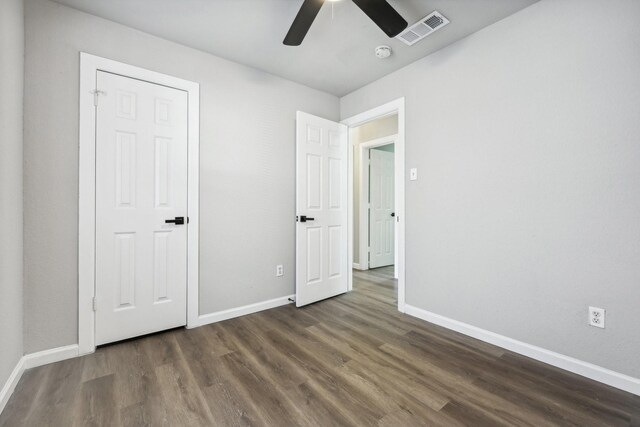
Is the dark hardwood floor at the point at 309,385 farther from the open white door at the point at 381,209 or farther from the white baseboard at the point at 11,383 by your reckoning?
the open white door at the point at 381,209

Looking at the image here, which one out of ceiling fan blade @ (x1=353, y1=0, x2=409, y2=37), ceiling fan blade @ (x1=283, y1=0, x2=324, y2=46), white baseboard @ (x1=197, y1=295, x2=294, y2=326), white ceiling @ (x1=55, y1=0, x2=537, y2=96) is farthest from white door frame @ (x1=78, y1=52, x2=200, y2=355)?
ceiling fan blade @ (x1=353, y1=0, x2=409, y2=37)

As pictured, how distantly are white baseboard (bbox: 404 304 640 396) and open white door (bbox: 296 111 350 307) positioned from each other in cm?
114

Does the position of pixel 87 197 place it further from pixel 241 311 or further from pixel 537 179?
pixel 537 179

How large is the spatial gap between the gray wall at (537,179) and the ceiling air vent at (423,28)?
13.7 inches

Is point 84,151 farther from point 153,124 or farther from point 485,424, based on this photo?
point 485,424

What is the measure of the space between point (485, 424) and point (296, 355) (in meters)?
1.16

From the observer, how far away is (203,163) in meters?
2.49

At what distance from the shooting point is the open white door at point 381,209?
4738 mm

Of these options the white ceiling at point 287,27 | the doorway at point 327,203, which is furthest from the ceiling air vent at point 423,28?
the doorway at point 327,203

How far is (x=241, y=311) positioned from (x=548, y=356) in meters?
2.45

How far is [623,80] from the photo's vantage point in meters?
1.61

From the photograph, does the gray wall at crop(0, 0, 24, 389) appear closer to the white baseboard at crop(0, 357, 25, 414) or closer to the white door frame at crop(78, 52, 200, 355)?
the white baseboard at crop(0, 357, 25, 414)

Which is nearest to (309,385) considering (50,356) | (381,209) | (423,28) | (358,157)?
(50,356)

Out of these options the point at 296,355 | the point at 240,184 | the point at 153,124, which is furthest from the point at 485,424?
Result: the point at 153,124
